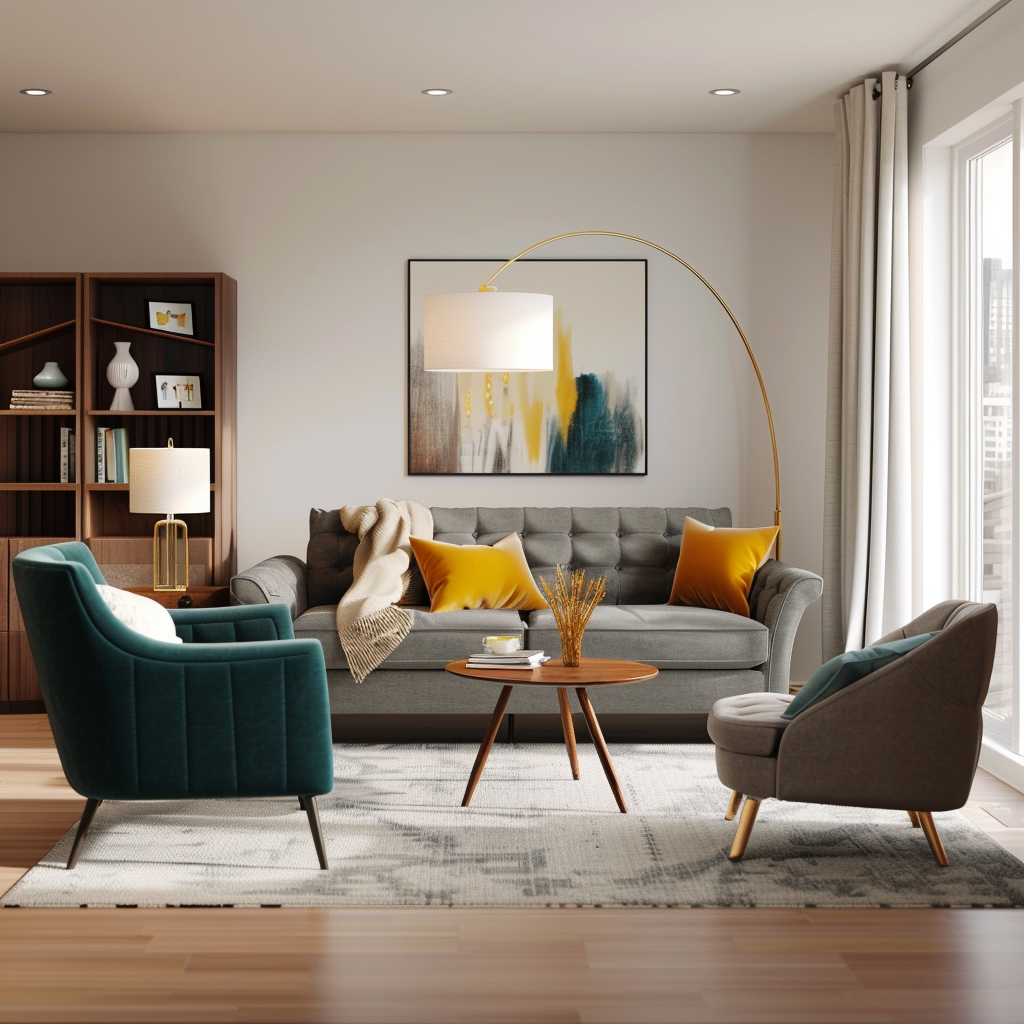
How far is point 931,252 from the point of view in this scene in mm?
4695

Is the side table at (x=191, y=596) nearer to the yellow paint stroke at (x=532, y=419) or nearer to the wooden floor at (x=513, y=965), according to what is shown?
the yellow paint stroke at (x=532, y=419)

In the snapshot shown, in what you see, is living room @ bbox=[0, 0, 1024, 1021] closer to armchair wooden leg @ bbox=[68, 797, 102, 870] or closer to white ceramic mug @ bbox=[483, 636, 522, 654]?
armchair wooden leg @ bbox=[68, 797, 102, 870]

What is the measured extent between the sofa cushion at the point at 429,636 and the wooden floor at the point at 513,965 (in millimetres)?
1651

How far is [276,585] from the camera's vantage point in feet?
14.7

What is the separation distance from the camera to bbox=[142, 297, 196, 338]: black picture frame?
213 inches

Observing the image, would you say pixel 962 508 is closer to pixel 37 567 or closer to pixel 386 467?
pixel 386 467

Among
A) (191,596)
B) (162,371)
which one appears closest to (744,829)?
(191,596)

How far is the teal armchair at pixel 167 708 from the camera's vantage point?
292 centimetres

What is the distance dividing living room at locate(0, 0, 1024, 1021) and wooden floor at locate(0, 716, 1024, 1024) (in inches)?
0.5

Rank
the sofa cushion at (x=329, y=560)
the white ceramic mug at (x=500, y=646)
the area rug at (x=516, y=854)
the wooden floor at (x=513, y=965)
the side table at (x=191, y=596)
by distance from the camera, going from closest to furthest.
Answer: the wooden floor at (x=513, y=965) < the area rug at (x=516, y=854) < the white ceramic mug at (x=500, y=646) < the side table at (x=191, y=596) < the sofa cushion at (x=329, y=560)

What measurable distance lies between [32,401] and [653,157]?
3.29 meters

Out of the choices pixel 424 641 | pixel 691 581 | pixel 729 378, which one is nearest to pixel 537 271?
pixel 729 378

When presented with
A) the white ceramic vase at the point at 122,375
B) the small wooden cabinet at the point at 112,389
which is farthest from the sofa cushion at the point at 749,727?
the white ceramic vase at the point at 122,375

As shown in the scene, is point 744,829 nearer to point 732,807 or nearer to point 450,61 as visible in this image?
point 732,807
